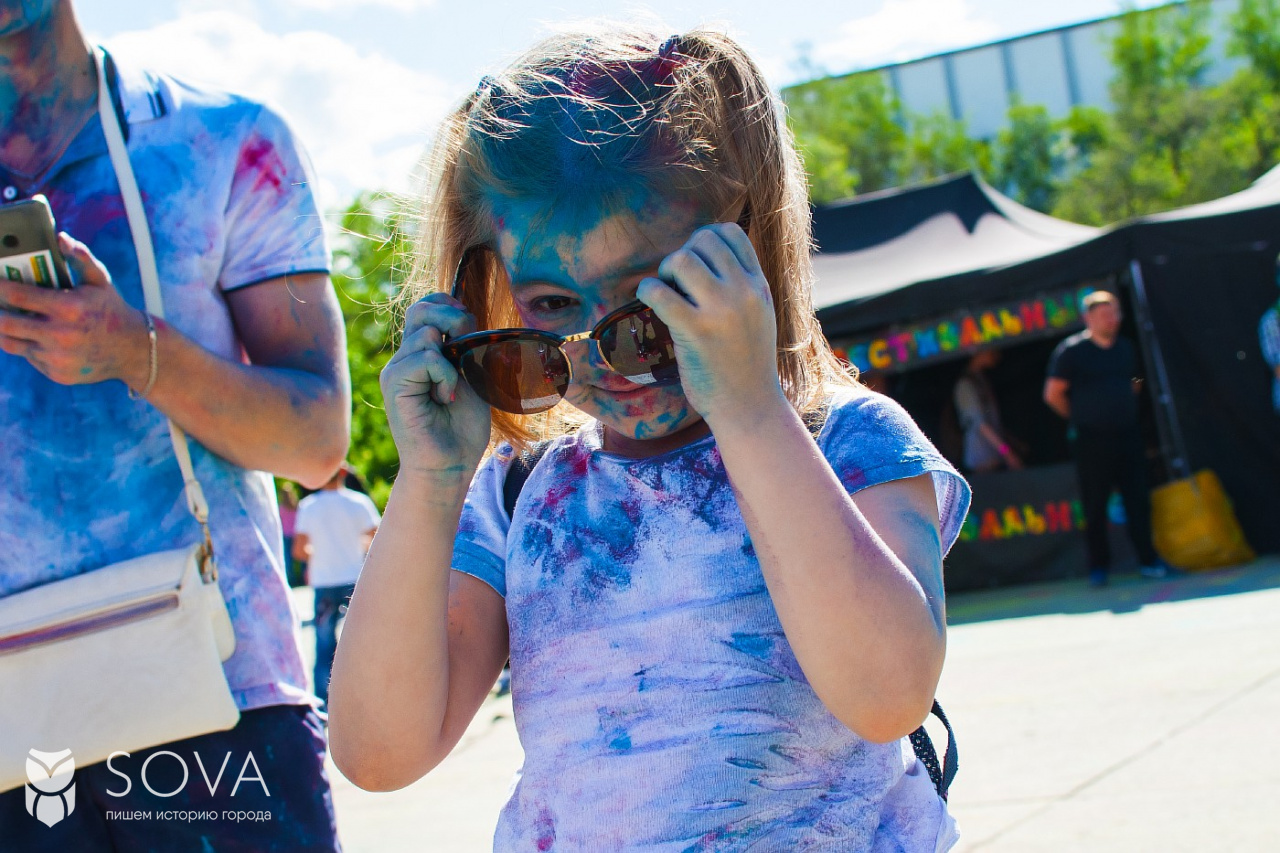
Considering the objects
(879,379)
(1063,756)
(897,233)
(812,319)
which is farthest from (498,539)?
(897,233)

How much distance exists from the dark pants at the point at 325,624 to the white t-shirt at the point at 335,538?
0.21ft

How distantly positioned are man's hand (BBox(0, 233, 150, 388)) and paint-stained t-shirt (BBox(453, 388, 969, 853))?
666 millimetres

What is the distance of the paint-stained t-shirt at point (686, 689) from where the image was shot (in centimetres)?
138

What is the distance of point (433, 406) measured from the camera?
1.56 m

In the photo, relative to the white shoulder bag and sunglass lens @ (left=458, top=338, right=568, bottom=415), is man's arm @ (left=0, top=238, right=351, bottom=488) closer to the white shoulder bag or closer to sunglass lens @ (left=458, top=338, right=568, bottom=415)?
the white shoulder bag

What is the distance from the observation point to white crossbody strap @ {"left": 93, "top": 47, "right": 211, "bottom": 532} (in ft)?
5.82

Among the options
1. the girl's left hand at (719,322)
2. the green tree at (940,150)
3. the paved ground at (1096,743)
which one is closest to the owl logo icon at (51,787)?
the girl's left hand at (719,322)

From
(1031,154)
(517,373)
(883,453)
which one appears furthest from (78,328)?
(1031,154)

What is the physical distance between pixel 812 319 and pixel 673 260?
1.85 feet

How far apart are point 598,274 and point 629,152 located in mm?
182

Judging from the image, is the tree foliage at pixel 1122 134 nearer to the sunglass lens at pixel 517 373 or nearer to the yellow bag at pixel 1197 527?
the yellow bag at pixel 1197 527

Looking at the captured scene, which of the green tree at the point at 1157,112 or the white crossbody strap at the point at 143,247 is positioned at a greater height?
the white crossbody strap at the point at 143,247

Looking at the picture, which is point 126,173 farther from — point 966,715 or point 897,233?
point 897,233

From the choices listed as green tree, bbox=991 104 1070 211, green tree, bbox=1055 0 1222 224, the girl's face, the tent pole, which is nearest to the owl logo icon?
the girl's face
